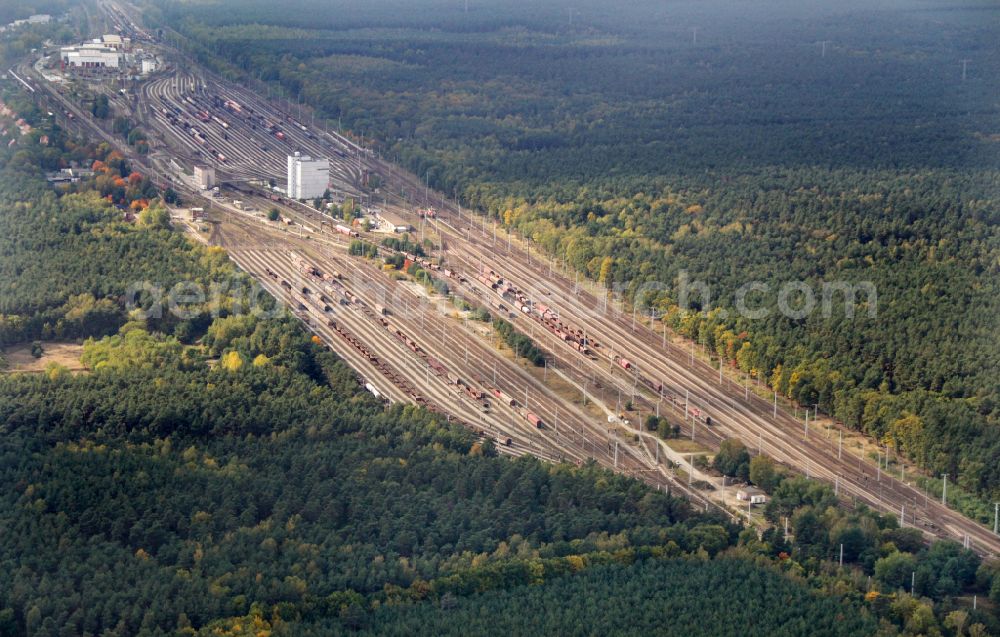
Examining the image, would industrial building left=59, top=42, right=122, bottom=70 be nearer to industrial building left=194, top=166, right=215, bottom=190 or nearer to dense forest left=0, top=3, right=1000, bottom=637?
industrial building left=194, top=166, right=215, bottom=190

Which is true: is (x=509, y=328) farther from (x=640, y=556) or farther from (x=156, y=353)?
(x=640, y=556)

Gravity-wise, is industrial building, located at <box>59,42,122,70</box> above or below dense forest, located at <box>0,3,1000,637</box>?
above

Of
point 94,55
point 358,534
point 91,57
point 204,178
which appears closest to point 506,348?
point 358,534

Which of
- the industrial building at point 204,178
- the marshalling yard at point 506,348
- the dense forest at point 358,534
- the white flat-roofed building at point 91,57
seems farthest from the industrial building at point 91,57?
the dense forest at point 358,534

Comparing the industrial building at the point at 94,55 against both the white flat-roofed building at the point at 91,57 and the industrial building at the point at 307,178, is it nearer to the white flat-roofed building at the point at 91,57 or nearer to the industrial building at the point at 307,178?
the white flat-roofed building at the point at 91,57

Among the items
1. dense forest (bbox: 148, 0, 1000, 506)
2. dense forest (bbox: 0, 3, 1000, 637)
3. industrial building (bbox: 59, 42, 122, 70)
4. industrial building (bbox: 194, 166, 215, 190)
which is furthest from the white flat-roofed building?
dense forest (bbox: 0, 3, 1000, 637)

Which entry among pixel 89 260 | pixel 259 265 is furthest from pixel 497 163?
pixel 89 260
